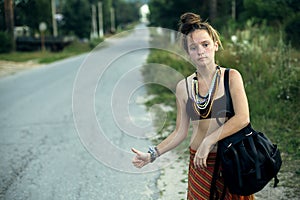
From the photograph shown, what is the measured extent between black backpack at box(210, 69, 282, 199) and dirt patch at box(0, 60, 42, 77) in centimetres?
1654

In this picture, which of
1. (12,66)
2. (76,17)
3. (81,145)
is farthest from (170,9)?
(76,17)

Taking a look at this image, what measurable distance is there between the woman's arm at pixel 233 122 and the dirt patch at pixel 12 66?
54.0 ft

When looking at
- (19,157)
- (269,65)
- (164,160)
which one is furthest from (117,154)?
(269,65)

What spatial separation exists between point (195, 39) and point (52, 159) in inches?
138

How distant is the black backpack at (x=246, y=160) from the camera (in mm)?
2025

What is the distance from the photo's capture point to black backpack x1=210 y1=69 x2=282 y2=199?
6.64 feet

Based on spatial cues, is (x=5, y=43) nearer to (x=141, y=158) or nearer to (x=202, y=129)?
(x=141, y=158)

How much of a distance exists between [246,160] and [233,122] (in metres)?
0.20

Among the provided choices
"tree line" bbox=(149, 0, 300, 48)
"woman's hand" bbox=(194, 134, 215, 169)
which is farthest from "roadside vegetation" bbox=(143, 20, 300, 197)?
"woman's hand" bbox=(194, 134, 215, 169)

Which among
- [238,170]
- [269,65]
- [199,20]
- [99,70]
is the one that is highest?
[199,20]

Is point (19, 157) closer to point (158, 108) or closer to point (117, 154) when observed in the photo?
point (117, 154)

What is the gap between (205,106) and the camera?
214cm

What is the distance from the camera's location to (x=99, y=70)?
3473 millimetres

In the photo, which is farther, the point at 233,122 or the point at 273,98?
the point at 273,98
